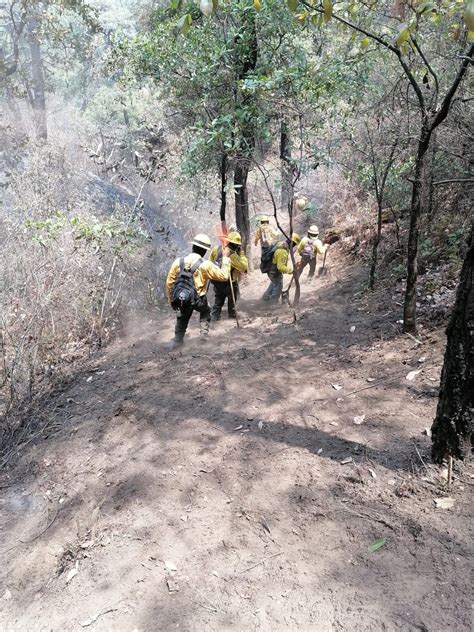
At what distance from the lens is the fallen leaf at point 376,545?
2887 millimetres

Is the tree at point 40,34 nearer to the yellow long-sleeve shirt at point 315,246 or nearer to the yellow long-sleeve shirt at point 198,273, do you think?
the yellow long-sleeve shirt at point 315,246

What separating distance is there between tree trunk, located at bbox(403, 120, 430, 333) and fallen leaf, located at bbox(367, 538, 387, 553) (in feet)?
11.6

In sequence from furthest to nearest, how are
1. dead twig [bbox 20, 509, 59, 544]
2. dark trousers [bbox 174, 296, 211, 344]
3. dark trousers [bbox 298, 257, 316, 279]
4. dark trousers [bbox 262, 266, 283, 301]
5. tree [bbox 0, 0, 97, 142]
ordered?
tree [bbox 0, 0, 97, 142], dark trousers [bbox 298, 257, 316, 279], dark trousers [bbox 262, 266, 283, 301], dark trousers [bbox 174, 296, 211, 344], dead twig [bbox 20, 509, 59, 544]

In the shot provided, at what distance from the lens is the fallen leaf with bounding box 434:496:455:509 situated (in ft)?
9.77

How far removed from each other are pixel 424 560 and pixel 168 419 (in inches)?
124

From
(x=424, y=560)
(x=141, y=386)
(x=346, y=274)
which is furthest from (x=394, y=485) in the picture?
(x=346, y=274)

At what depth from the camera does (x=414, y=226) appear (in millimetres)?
5457

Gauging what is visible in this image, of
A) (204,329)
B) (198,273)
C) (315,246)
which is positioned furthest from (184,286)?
(315,246)

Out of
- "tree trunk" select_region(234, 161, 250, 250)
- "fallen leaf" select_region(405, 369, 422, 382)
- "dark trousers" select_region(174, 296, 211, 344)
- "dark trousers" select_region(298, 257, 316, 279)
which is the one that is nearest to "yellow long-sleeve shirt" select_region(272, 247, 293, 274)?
"dark trousers" select_region(298, 257, 316, 279)

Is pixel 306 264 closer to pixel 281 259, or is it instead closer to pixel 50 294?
pixel 281 259

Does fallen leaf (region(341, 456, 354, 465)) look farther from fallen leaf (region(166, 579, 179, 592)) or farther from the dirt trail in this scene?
fallen leaf (region(166, 579, 179, 592))

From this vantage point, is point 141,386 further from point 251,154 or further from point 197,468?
point 251,154

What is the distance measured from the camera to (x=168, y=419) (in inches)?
204

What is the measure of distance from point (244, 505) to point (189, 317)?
13.8 feet
